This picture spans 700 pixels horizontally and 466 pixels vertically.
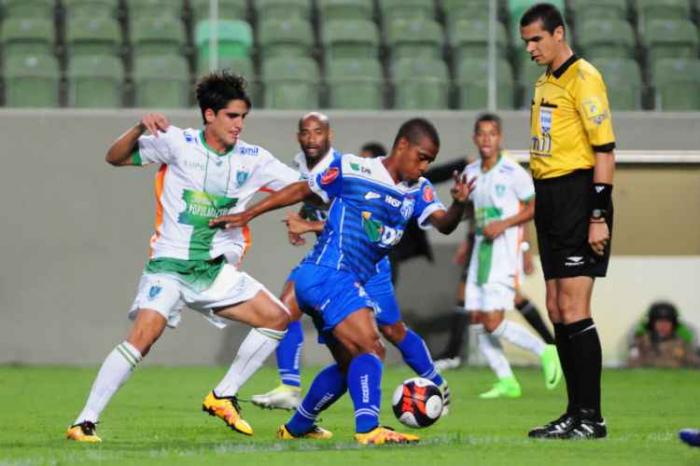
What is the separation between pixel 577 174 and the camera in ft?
26.3

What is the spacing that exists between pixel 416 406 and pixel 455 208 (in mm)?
1013

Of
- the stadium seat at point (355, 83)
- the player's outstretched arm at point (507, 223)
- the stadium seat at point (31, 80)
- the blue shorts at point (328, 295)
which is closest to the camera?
the blue shorts at point (328, 295)

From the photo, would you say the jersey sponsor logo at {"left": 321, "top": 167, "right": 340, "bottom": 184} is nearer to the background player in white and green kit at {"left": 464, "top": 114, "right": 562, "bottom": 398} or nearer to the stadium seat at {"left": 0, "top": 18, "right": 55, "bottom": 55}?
the background player in white and green kit at {"left": 464, "top": 114, "right": 562, "bottom": 398}

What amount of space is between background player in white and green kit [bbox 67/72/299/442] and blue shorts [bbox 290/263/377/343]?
2.96 ft

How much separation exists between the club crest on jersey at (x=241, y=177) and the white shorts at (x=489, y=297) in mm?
4006

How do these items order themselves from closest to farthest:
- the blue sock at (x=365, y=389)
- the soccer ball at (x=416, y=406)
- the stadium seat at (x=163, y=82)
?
1. the blue sock at (x=365, y=389)
2. the soccer ball at (x=416, y=406)
3. the stadium seat at (x=163, y=82)

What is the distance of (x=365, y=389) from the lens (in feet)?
24.8

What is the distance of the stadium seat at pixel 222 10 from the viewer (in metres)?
15.0

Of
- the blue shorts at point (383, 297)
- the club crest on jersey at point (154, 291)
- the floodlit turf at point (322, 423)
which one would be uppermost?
the club crest on jersey at point (154, 291)

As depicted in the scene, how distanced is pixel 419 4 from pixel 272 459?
8.98 meters

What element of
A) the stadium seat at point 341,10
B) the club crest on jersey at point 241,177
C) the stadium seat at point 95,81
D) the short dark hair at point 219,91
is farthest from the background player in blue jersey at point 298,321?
the stadium seat at point 341,10

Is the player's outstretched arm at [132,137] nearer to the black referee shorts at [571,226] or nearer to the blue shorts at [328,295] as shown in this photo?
the blue shorts at [328,295]

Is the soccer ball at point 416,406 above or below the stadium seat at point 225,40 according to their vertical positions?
below

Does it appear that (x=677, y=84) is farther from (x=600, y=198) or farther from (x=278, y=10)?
(x=600, y=198)
